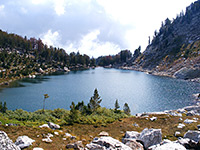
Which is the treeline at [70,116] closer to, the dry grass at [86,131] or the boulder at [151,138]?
the dry grass at [86,131]

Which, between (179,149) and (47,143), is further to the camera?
(47,143)

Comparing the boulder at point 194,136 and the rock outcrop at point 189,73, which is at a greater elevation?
the rock outcrop at point 189,73

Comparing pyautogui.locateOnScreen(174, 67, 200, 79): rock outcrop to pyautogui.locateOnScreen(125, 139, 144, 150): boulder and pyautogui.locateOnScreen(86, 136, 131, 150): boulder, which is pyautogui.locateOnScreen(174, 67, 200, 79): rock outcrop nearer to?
pyautogui.locateOnScreen(125, 139, 144, 150): boulder

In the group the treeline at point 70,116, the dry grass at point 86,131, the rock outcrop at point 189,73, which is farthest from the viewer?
the rock outcrop at point 189,73

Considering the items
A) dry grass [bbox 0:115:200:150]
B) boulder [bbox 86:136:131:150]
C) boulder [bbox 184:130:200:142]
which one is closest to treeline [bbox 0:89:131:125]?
dry grass [bbox 0:115:200:150]

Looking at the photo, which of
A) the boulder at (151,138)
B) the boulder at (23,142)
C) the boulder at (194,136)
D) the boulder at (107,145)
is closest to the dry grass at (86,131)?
the boulder at (23,142)

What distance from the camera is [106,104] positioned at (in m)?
70.7

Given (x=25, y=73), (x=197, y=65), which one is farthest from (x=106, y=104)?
(x=197, y=65)

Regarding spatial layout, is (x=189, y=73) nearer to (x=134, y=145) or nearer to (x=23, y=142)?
(x=134, y=145)

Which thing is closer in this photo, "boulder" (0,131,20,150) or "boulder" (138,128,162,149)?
"boulder" (0,131,20,150)

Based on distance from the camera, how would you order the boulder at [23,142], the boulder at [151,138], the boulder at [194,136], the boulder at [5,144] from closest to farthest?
the boulder at [5,144] < the boulder at [23,142] < the boulder at [151,138] < the boulder at [194,136]

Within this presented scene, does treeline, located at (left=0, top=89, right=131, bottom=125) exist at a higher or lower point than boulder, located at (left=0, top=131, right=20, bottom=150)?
lower

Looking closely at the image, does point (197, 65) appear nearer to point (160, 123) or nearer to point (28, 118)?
point (160, 123)

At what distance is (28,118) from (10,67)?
385 ft
